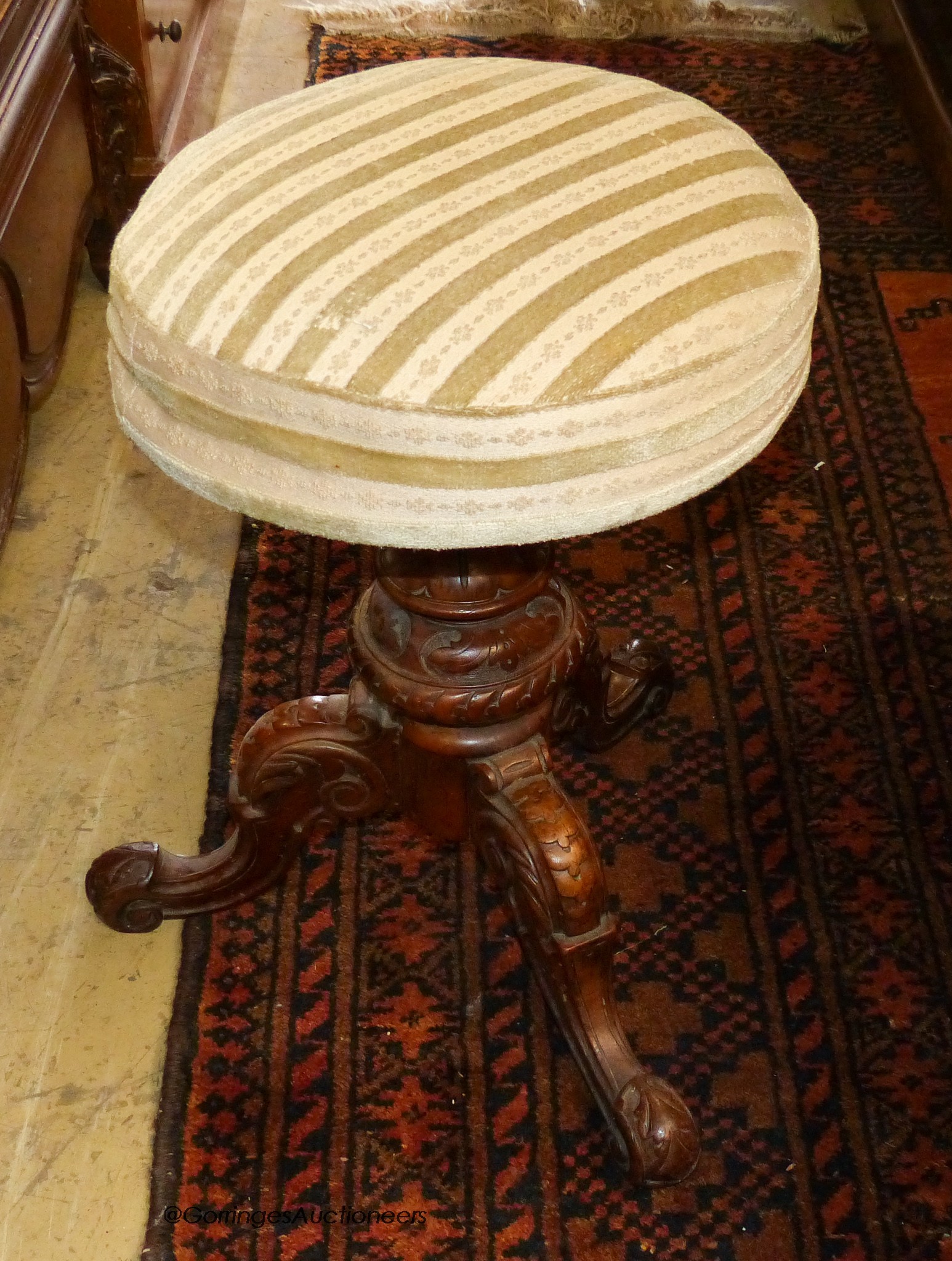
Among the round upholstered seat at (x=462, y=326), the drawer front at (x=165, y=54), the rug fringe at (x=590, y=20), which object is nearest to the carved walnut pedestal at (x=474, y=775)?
the round upholstered seat at (x=462, y=326)

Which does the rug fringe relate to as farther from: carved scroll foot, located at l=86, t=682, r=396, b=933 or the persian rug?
carved scroll foot, located at l=86, t=682, r=396, b=933

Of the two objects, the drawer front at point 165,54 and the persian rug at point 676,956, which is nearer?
the persian rug at point 676,956

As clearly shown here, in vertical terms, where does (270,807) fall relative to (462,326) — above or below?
below

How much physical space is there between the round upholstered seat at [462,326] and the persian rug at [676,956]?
1.79ft

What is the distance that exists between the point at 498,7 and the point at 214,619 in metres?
1.59

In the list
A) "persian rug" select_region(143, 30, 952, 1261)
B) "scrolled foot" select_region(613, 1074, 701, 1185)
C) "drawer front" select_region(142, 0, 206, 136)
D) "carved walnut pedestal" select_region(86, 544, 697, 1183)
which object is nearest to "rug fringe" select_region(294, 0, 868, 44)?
"drawer front" select_region(142, 0, 206, 136)

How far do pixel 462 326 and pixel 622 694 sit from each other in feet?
2.06

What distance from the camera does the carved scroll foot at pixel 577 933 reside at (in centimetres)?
93

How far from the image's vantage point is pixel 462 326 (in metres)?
0.63

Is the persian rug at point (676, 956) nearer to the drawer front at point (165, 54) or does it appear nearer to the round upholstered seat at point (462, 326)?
the round upholstered seat at point (462, 326)

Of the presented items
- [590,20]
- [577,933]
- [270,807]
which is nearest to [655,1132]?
[577,933]

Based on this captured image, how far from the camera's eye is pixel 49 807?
120cm

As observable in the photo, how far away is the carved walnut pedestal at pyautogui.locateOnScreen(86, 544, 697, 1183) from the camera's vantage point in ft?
3.00

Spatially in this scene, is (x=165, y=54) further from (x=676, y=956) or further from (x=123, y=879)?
(x=676, y=956)
